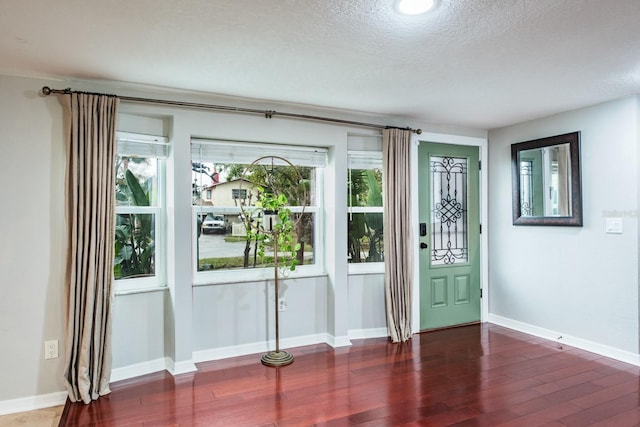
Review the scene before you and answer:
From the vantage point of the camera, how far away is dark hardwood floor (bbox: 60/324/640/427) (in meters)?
2.61

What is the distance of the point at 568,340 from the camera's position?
4.04 metres

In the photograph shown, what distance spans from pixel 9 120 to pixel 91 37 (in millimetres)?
1042

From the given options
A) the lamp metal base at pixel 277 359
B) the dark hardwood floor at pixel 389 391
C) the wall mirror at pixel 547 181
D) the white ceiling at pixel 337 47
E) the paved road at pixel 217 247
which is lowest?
the dark hardwood floor at pixel 389 391

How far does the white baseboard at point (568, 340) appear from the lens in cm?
357

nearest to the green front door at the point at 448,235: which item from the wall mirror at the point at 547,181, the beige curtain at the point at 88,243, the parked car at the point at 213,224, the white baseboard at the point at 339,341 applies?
the wall mirror at the point at 547,181

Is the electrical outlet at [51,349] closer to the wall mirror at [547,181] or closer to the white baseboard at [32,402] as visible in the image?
the white baseboard at [32,402]

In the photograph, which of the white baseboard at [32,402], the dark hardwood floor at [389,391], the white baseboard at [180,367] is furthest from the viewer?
the white baseboard at [180,367]

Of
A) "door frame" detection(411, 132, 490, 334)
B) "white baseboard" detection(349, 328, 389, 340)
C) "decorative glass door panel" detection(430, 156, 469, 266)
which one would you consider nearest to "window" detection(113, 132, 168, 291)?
"white baseboard" detection(349, 328, 389, 340)

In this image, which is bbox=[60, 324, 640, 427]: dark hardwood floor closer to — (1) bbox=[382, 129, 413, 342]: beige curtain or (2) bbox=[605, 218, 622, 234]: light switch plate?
(1) bbox=[382, 129, 413, 342]: beige curtain

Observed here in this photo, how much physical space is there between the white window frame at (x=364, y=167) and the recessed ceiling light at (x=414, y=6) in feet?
7.21

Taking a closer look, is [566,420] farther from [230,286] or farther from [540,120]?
[540,120]

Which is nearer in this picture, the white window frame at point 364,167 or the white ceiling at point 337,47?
the white ceiling at point 337,47

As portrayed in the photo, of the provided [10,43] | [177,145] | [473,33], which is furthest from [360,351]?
[10,43]

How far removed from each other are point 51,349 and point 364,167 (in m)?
3.12
